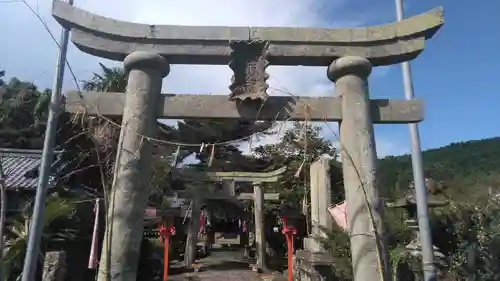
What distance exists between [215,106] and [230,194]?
42.7 ft

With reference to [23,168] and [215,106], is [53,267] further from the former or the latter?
[23,168]

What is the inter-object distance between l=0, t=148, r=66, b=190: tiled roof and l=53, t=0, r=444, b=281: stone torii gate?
8599 millimetres

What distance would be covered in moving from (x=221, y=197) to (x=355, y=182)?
43.9 ft

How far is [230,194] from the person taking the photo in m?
18.3

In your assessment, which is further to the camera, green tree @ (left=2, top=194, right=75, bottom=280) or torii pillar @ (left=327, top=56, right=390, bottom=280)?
green tree @ (left=2, top=194, right=75, bottom=280)

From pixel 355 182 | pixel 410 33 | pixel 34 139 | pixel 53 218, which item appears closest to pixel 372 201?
pixel 355 182

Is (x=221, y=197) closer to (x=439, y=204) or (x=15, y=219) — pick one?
(x=15, y=219)

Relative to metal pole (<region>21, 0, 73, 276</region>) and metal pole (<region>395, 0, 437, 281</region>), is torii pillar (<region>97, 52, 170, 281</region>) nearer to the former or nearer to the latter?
metal pole (<region>21, 0, 73, 276</region>)

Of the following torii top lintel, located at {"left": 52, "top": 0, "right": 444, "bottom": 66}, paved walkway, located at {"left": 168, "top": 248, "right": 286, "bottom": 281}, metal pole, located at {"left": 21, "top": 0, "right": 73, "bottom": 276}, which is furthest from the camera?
paved walkway, located at {"left": 168, "top": 248, "right": 286, "bottom": 281}

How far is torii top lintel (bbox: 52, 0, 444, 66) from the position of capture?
5633 mm

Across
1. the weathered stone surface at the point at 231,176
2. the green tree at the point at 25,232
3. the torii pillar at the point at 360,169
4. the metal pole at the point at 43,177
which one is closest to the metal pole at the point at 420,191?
the torii pillar at the point at 360,169

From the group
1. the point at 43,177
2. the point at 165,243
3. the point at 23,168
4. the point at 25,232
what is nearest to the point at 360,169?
the point at 43,177

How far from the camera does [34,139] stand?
69.0ft

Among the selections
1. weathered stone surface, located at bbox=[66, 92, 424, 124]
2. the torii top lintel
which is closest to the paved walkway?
weathered stone surface, located at bbox=[66, 92, 424, 124]
